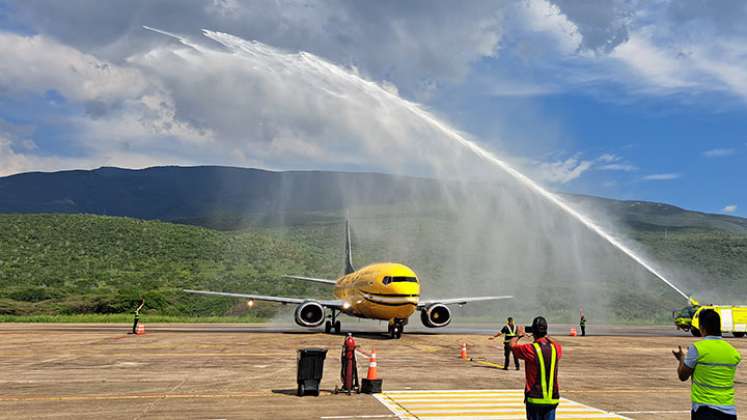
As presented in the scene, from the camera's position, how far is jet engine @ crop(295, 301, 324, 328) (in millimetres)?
36000

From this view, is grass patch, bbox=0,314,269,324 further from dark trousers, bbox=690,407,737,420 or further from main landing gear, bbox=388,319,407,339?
dark trousers, bbox=690,407,737,420

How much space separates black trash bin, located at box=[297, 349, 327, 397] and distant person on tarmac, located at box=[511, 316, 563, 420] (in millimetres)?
7451

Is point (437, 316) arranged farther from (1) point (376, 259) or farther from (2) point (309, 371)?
(1) point (376, 259)

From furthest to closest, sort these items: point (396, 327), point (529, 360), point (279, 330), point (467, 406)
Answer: point (279, 330)
point (396, 327)
point (467, 406)
point (529, 360)

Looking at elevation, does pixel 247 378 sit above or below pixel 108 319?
above

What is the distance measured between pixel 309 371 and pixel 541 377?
781 centimetres

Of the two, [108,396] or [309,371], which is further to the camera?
[309,371]

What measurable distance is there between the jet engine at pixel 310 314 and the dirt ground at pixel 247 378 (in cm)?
571

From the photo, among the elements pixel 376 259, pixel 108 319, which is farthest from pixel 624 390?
pixel 376 259

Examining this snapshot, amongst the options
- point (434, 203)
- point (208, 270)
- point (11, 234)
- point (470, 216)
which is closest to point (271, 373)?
point (208, 270)

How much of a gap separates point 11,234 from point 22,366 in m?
97.4

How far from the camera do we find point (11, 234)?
102 m

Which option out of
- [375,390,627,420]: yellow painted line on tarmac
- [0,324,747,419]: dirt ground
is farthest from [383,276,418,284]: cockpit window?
[375,390,627,420]: yellow painted line on tarmac

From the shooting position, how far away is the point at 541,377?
24.4ft
